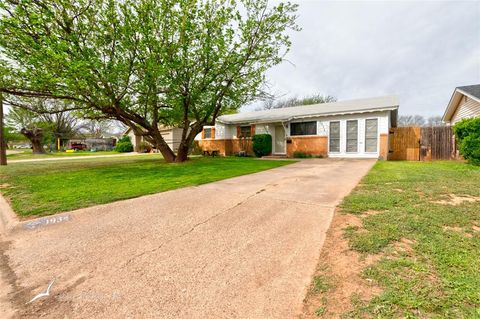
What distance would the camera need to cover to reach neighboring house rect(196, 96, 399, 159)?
41.1ft

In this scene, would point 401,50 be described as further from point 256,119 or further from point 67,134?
point 67,134

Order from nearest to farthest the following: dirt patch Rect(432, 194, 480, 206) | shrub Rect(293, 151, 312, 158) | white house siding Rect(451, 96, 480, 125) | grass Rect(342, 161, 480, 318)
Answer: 1. grass Rect(342, 161, 480, 318)
2. dirt patch Rect(432, 194, 480, 206)
3. white house siding Rect(451, 96, 480, 125)
4. shrub Rect(293, 151, 312, 158)

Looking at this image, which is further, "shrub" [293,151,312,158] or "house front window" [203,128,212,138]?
"house front window" [203,128,212,138]

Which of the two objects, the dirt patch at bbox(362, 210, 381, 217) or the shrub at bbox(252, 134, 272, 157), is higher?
the shrub at bbox(252, 134, 272, 157)

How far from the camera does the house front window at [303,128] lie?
1480 cm

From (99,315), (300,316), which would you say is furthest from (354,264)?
(99,315)

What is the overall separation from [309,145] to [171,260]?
45.5ft

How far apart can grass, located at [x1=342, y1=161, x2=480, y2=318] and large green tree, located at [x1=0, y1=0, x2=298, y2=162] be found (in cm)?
890

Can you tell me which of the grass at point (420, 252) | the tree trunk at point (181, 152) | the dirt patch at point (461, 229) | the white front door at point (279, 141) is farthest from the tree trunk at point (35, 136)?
the dirt patch at point (461, 229)

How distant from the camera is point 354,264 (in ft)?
7.01

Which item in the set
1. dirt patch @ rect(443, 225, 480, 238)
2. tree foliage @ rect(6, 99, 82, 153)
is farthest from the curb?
tree foliage @ rect(6, 99, 82, 153)

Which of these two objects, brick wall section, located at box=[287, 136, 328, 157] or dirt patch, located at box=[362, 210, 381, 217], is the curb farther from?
brick wall section, located at box=[287, 136, 328, 157]

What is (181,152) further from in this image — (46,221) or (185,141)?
(46,221)

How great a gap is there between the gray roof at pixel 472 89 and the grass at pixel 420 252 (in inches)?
430
